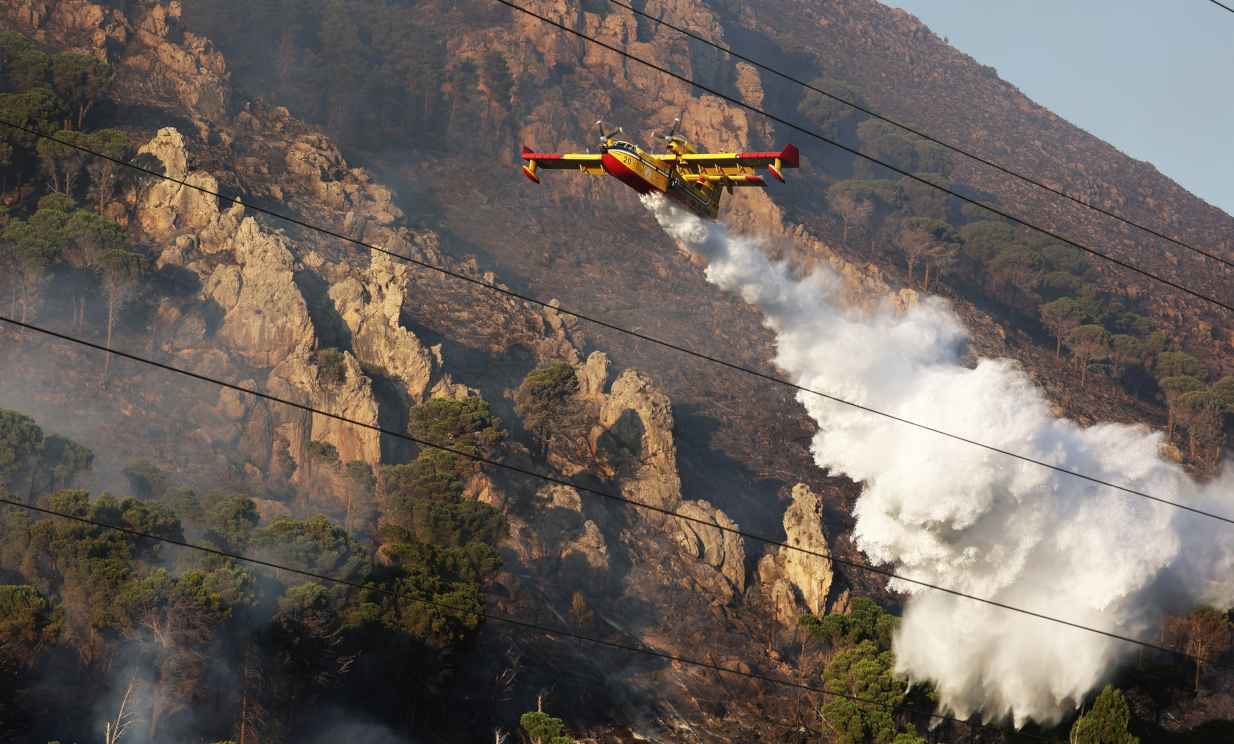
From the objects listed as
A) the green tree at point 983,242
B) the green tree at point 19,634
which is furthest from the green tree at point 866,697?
the green tree at point 983,242

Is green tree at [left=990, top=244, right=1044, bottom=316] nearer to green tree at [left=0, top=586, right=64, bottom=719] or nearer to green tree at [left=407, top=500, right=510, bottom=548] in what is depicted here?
green tree at [left=407, top=500, right=510, bottom=548]

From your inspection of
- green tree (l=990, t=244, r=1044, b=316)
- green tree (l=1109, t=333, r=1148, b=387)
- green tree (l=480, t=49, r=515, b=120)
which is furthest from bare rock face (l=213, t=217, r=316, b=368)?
green tree (l=990, t=244, r=1044, b=316)

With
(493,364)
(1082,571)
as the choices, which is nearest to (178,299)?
(493,364)

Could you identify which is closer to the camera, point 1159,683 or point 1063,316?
point 1159,683

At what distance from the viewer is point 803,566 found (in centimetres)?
8675

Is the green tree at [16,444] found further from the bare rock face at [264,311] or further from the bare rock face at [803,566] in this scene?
the bare rock face at [803,566]

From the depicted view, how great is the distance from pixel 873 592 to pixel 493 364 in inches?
1688

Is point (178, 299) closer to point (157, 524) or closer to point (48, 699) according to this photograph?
point (157, 524)

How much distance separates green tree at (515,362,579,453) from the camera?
89.2 meters

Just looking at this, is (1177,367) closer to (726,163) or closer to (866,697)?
(866,697)

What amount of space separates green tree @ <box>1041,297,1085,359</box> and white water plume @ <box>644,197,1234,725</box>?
4339 centimetres

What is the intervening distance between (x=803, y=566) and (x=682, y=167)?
1885 inches

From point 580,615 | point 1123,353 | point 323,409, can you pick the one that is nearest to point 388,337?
point 323,409

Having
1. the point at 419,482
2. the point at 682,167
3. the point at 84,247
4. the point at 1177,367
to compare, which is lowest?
the point at 84,247
